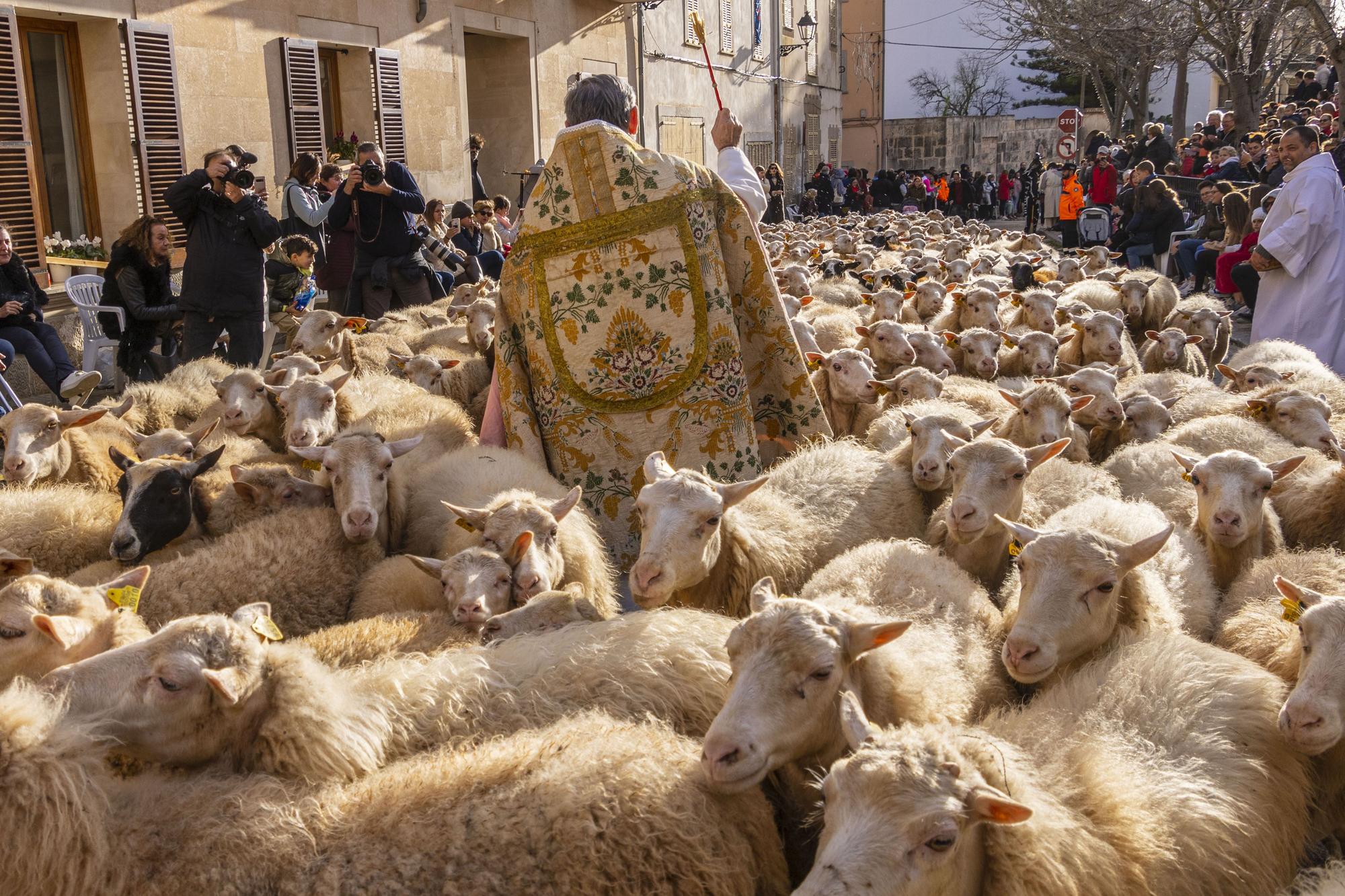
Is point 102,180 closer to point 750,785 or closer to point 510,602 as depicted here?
point 510,602

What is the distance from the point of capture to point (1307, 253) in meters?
8.84

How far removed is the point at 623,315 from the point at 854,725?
2778mm

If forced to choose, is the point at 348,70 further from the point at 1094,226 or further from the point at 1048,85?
the point at 1048,85

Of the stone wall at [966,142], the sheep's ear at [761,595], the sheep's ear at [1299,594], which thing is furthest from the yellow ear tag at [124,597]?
the stone wall at [966,142]

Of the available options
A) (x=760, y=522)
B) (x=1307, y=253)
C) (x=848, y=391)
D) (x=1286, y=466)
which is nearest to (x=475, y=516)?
(x=760, y=522)

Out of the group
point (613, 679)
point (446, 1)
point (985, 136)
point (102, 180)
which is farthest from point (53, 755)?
point (985, 136)

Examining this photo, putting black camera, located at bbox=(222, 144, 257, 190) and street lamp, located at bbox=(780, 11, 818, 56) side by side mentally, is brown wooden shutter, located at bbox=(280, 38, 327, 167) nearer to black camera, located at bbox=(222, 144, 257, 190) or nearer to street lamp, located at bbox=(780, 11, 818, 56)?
black camera, located at bbox=(222, 144, 257, 190)

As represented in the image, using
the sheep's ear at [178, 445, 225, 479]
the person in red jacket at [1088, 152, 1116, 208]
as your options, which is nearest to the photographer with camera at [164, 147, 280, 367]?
the sheep's ear at [178, 445, 225, 479]

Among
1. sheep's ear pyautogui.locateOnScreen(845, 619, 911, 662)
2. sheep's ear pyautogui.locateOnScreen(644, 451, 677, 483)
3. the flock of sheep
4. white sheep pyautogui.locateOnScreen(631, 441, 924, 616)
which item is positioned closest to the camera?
the flock of sheep

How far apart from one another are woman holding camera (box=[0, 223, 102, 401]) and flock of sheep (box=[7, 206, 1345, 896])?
1.97 m

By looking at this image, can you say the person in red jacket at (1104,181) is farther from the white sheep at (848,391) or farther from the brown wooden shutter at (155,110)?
the brown wooden shutter at (155,110)

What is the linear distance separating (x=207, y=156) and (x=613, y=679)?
5905 mm

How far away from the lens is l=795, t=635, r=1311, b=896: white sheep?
82.1 inches

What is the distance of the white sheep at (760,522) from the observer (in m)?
3.59
